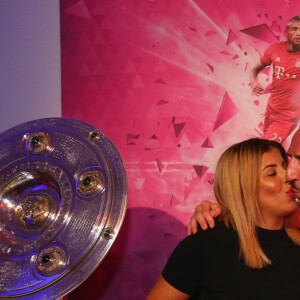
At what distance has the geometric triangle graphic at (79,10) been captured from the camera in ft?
5.82

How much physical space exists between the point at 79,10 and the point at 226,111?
0.82 m

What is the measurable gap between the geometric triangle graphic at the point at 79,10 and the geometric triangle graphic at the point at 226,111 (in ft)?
2.40

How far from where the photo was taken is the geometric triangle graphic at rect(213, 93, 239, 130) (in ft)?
5.12

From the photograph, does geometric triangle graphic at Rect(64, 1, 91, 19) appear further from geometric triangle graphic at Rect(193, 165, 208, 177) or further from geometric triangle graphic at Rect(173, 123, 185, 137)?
geometric triangle graphic at Rect(193, 165, 208, 177)

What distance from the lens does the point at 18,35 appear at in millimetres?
1872

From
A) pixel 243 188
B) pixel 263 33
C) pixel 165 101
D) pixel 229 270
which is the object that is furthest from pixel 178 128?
pixel 229 270

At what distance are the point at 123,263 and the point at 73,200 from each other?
64 cm

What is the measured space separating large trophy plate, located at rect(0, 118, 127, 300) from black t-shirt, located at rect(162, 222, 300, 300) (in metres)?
0.38

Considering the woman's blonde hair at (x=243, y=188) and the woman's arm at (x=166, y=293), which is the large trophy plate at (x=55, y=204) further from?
the woman's blonde hair at (x=243, y=188)

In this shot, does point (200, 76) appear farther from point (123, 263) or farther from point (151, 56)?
point (123, 263)

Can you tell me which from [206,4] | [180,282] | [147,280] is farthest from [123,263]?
[206,4]

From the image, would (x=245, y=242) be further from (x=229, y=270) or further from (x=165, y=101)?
(x=165, y=101)

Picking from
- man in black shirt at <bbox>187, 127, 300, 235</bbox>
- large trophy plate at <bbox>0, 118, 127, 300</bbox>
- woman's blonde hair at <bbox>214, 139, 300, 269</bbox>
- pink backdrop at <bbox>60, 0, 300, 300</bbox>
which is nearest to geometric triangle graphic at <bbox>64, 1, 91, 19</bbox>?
pink backdrop at <bbox>60, 0, 300, 300</bbox>

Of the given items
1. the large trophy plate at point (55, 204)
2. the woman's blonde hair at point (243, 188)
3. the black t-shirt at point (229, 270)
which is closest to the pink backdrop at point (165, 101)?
the woman's blonde hair at point (243, 188)
